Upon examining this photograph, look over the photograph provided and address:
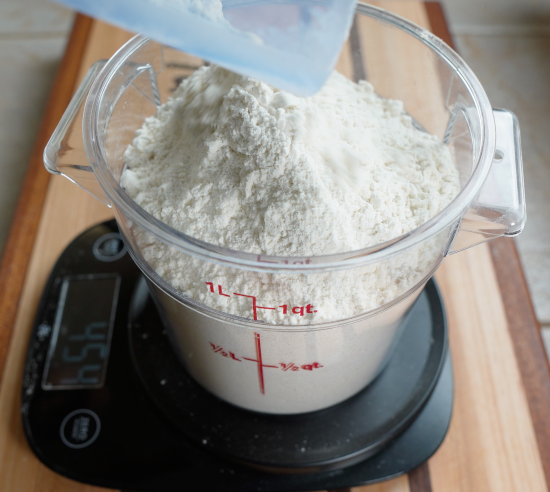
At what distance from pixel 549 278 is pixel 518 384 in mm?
426

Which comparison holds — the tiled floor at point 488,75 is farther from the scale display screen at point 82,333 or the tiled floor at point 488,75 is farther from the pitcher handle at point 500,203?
the pitcher handle at point 500,203

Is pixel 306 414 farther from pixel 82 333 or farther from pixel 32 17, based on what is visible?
pixel 32 17

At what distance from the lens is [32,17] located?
4.03 feet

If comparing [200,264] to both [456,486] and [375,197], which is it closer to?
[375,197]

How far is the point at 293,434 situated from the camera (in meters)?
0.50

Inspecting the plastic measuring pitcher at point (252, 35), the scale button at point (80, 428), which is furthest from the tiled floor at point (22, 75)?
the plastic measuring pitcher at point (252, 35)

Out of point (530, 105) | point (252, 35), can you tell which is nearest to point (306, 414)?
point (252, 35)

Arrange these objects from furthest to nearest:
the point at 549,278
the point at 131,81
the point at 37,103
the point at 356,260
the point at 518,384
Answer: the point at 37,103
the point at 549,278
the point at 518,384
the point at 131,81
the point at 356,260

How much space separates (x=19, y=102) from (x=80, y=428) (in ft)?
2.68

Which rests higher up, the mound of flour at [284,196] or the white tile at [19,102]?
the white tile at [19,102]

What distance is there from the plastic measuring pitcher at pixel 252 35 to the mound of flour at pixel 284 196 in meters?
0.07

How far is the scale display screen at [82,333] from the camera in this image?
0.56 metres

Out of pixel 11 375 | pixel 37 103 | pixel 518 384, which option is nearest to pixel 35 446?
pixel 11 375

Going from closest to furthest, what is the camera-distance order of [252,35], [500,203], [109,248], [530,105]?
1. [252,35]
2. [500,203]
3. [109,248]
4. [530,105]
